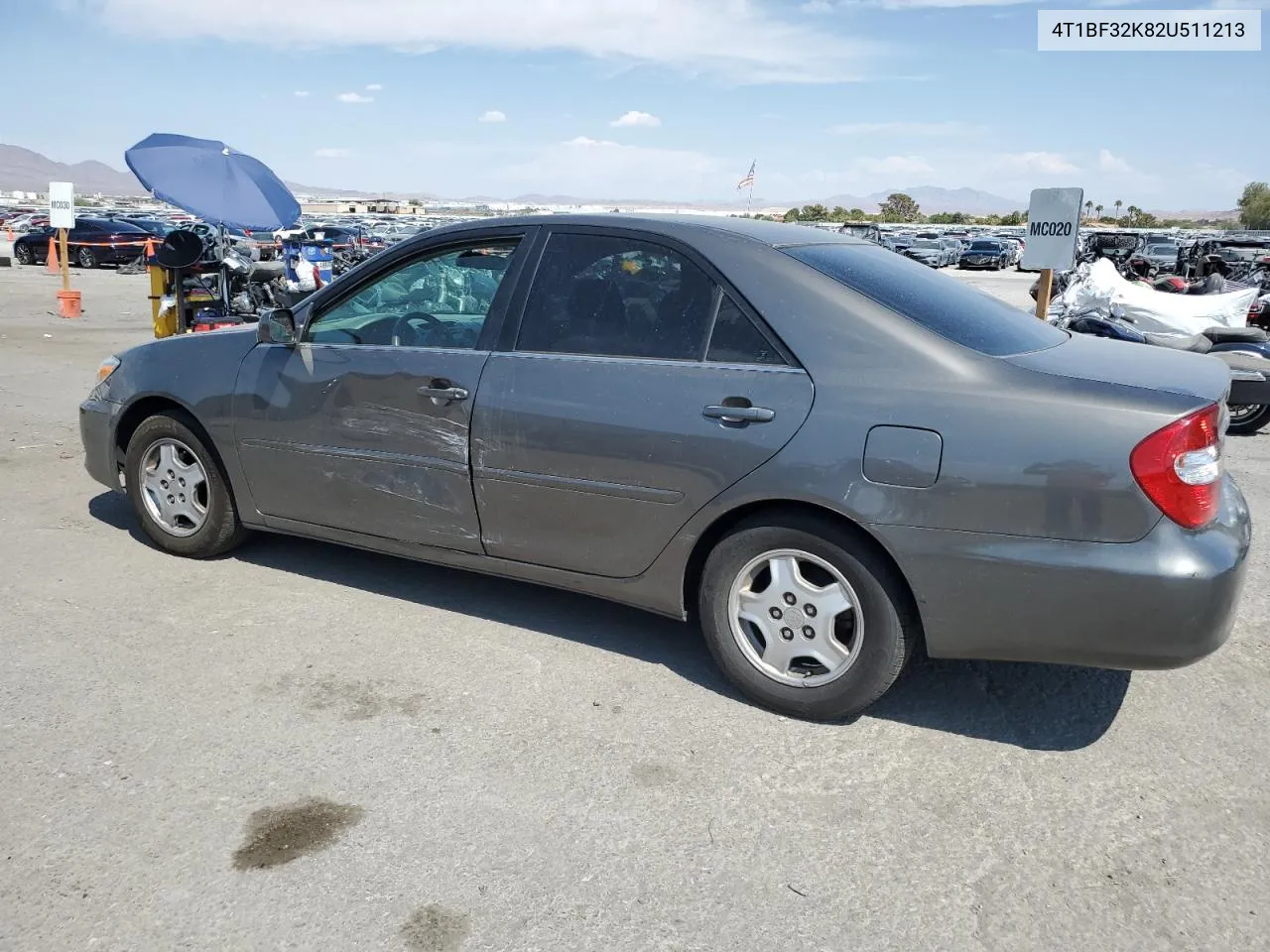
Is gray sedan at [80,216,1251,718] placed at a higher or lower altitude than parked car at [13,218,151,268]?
lower

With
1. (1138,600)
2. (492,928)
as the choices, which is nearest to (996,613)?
(1138,600)

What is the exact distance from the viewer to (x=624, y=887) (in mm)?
2709

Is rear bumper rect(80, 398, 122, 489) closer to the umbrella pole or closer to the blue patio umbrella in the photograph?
the umbrella pole

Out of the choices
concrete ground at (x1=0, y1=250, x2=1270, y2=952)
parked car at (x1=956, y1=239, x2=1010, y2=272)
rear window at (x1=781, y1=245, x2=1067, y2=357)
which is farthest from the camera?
parked car at (x1=956, y1=239, x2=1010, y2=272)

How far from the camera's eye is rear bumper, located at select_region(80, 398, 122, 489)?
517 centimetres

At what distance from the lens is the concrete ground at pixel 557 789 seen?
260 centimetres

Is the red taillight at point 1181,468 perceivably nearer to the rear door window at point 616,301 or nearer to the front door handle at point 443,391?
the rear door window at point 616,301

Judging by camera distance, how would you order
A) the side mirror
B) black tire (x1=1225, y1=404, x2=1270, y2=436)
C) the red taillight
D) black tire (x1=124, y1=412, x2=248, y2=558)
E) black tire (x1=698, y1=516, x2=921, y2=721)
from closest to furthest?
the red taillight, black tire (x1=698, y1=516, x2=921, y2=721), the side mirror, black tire (x1=124, y1=412, x2=248, y2=558), black tire (x1=1225, y1=404, x2=1270, y2=436)

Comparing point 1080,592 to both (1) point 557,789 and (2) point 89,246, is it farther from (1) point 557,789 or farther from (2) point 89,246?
(2) point 89,246

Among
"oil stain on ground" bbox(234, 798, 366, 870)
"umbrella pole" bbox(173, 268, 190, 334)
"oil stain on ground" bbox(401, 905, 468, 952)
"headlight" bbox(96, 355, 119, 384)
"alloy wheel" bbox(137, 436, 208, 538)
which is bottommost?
"oil stain on ground" bbox(401, 905, 468, 952)

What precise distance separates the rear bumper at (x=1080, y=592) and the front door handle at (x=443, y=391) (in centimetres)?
166

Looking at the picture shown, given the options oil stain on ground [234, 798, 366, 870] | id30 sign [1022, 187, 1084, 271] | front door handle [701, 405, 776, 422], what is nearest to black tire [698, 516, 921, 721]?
front door handle [701, 405, 776, 422]

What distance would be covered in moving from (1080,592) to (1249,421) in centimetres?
729

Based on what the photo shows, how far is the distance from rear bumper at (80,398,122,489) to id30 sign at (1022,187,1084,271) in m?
6.86
